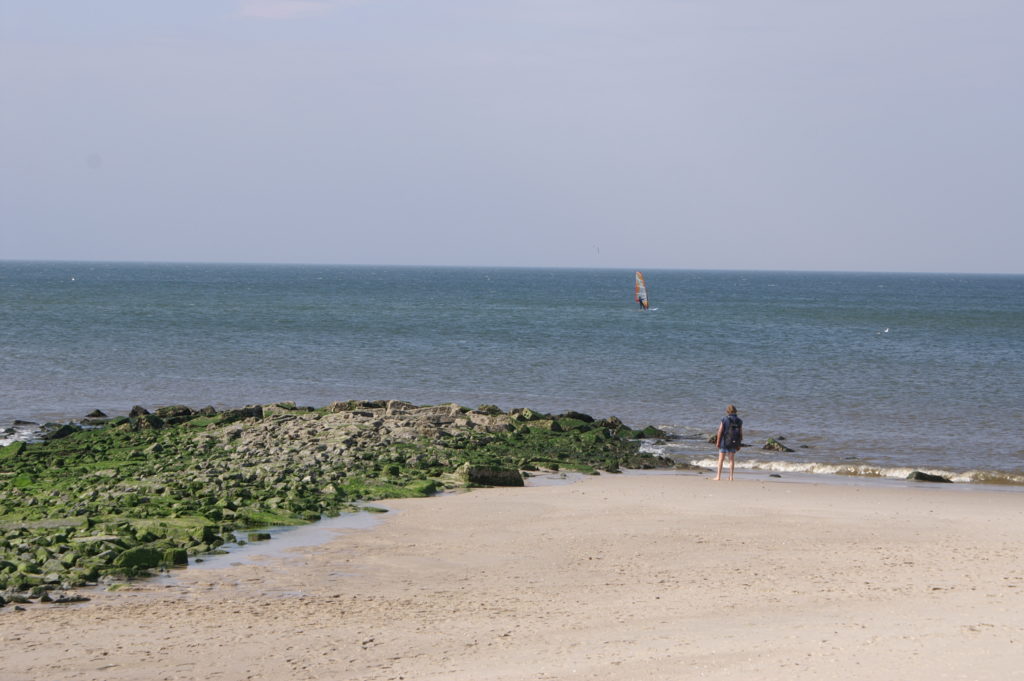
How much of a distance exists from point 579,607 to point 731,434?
10.8m

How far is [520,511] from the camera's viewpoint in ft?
58.4

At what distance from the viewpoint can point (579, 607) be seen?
12039 millimetres

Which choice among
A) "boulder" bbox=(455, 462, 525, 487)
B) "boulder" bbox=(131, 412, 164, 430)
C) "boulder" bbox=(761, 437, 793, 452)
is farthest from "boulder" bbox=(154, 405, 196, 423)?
"boulder" bbox=(761, 437, 793, 452)

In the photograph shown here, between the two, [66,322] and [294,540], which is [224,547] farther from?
[66,322]

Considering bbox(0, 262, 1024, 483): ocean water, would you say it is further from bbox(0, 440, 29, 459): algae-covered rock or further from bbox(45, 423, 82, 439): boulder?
bbox(0, 440, 29, 459): algae-covered rock

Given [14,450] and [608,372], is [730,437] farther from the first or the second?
[608,372]

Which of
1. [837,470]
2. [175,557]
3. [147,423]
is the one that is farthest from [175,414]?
[837,470]

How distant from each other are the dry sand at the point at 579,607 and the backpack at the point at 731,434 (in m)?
4.42

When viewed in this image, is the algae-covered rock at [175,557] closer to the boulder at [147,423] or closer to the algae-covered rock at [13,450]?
the algae-covered rock at [13,450]

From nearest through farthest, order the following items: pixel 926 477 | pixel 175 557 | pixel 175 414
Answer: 1. pixel 175 557
2. pixel 926 477
3. pixel 175 414

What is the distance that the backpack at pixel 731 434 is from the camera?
22.1 m

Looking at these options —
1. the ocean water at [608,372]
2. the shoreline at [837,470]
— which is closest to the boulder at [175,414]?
the shoreline at [837,470]

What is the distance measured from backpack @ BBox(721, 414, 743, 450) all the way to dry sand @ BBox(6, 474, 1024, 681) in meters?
4.42

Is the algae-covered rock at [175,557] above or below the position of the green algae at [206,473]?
above
